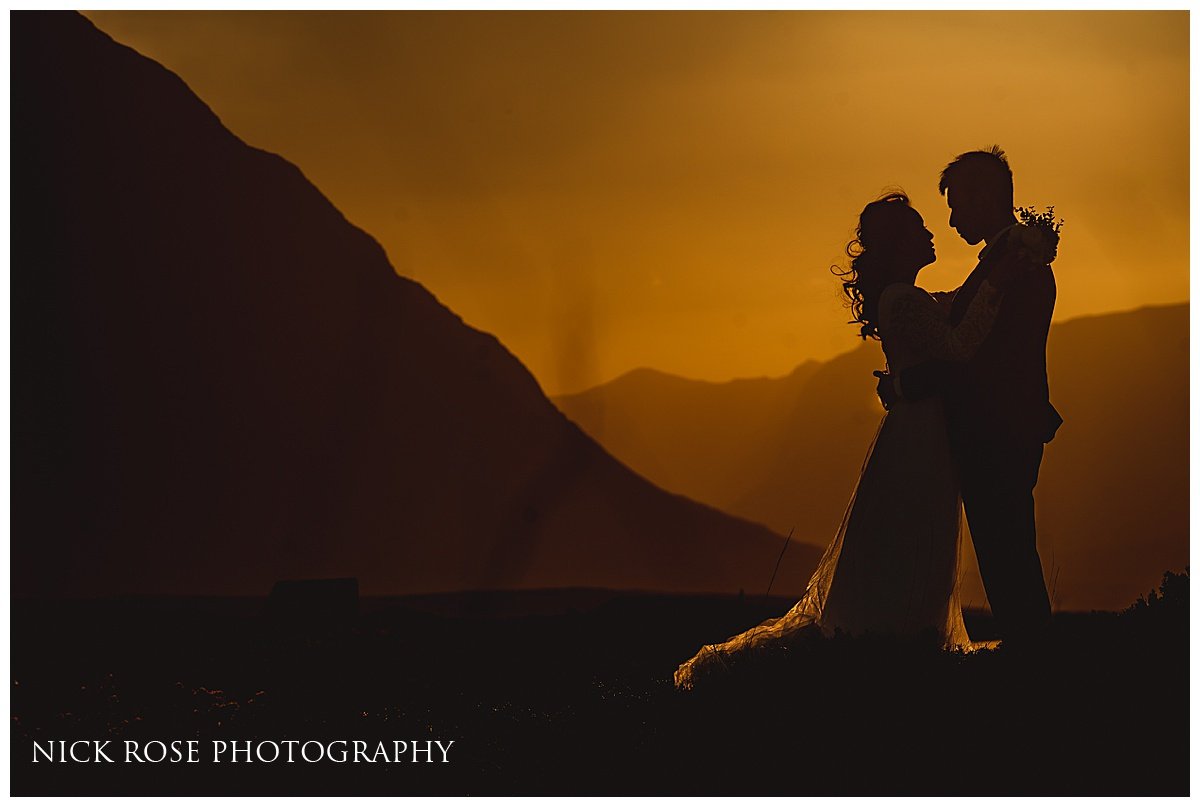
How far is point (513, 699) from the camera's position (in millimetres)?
5129

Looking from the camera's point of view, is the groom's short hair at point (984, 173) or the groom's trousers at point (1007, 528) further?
the groom's short hair at point (984, 173)

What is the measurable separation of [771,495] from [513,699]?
7.28ft

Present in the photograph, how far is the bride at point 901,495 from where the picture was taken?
4402 millimetres

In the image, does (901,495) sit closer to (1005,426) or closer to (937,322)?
(1005,426)

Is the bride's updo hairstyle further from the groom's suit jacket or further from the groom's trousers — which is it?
the groom's trousers

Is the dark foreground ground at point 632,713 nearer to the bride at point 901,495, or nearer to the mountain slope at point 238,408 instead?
the bride at point 901,495

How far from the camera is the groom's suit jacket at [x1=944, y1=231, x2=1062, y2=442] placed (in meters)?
4.44

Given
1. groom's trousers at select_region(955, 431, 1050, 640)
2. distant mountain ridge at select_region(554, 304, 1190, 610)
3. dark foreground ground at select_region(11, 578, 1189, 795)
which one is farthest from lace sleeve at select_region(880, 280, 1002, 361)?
distant mountain ridge at select_region(554, 304, 1190, 610)

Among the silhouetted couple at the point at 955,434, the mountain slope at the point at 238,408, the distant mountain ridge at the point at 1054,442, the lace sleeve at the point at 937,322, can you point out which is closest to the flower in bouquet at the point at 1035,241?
the silhouetted couple at the point at 955,434

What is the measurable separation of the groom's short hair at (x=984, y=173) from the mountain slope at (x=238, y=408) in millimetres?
2681

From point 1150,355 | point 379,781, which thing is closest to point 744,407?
point 1150,355

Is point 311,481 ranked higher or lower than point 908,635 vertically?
higher

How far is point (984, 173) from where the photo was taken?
4539mm

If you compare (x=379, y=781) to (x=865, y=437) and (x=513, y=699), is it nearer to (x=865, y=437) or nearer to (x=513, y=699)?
(x=513, y=699)
